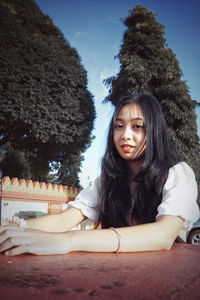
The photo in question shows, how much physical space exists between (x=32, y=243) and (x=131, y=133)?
1199 mm

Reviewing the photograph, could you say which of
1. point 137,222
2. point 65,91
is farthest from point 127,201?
point 65,91

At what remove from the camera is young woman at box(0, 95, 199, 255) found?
3.33ft

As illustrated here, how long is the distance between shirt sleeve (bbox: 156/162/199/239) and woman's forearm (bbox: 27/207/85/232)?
29.8 inches

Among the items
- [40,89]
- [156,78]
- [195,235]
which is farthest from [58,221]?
[156,78]

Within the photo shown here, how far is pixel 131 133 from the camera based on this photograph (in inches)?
69.2

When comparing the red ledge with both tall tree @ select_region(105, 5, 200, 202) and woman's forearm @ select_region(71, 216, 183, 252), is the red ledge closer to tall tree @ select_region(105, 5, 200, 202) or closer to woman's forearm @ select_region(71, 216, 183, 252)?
woman's forearm @ select_region(71, 216, 183, 252)

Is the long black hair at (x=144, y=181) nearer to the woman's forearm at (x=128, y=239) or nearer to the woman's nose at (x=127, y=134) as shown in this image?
the woman's nose at (x=127, y=134)

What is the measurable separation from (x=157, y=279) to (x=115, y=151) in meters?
1.67

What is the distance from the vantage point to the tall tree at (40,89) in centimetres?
956

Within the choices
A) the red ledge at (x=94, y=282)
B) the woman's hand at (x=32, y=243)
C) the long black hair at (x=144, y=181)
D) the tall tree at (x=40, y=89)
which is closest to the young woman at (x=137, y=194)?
the long black hair at (x=144, y=181)

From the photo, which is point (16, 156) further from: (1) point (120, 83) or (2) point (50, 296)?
(2) point (50, 296)

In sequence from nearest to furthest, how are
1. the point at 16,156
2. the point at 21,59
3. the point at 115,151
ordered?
the point at 115,151
the point at 21,59
the point at 16,156

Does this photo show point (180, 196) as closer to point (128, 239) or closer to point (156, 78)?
point (128, 239)

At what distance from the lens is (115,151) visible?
6.93 ft
